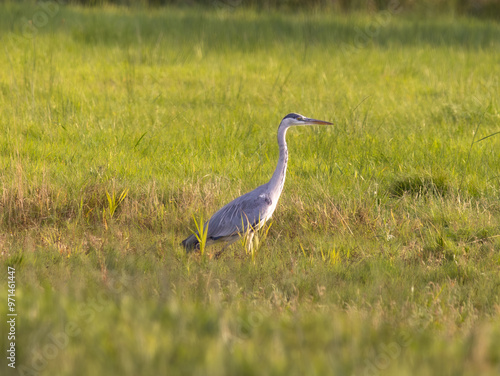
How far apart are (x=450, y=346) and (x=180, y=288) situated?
2146 mm

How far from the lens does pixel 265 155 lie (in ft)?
26.6

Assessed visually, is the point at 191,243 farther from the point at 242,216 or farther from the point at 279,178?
the point at 279,178

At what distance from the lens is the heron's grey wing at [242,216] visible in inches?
226

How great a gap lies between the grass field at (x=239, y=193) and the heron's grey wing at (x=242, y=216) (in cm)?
34

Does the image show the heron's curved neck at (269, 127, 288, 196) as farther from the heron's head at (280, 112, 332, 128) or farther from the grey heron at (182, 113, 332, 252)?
the heron's head at (280, 112, 332, 128)

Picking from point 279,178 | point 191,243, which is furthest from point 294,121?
point 191,243

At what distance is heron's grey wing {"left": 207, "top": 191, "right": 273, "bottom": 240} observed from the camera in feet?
18.8

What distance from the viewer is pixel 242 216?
5.71 m

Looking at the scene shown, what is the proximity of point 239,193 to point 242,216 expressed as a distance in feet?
3.99

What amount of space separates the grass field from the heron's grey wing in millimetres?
335

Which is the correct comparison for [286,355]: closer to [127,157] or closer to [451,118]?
[127,157]

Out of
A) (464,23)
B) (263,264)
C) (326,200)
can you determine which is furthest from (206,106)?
(464,23)

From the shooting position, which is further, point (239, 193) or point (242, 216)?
point (239, 193)

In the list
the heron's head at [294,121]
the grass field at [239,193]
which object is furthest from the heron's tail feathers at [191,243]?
the heron's head at [294,121]
